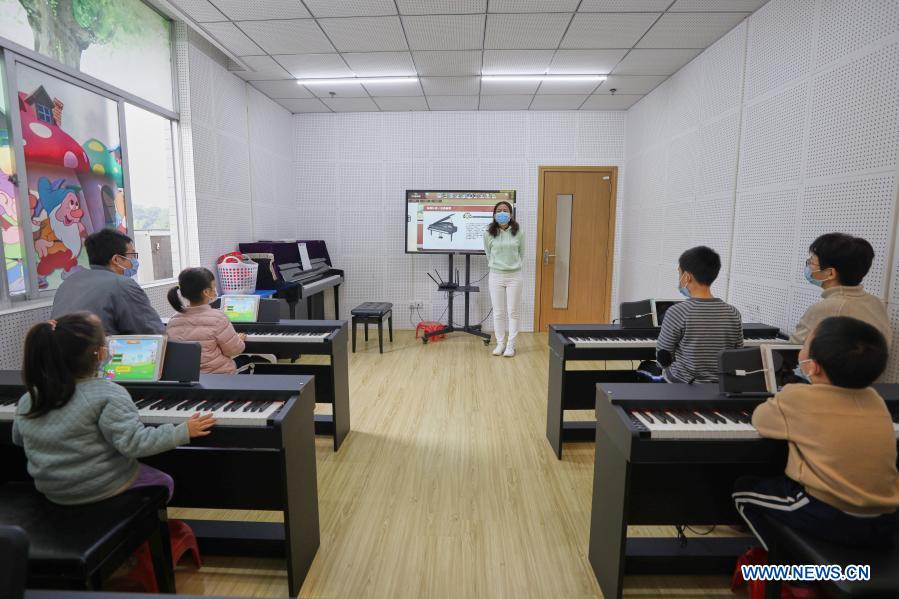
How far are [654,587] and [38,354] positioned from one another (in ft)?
7.77

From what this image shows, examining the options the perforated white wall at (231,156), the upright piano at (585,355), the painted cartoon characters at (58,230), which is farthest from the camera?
the perforated white wall at (231,156)

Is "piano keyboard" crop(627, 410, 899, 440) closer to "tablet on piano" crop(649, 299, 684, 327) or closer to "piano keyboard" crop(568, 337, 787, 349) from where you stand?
"piano keyboard" crop(568, 337, 787, 349)

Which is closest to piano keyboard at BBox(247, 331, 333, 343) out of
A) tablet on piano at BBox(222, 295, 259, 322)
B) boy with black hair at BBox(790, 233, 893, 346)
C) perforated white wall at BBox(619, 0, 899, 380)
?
tablet on piano at BBox(222, 295, 259, 322)

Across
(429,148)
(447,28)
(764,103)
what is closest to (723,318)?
(764,103)

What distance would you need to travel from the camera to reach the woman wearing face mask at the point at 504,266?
5.14m

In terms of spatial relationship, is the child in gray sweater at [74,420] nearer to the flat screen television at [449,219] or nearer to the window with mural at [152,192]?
the window with mural at [152,192]

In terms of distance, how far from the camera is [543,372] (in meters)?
4.63

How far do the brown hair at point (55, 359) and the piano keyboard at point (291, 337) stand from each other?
1450 mm

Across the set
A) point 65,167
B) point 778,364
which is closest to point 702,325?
point 778,364

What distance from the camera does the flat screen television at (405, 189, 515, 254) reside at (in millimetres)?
5758

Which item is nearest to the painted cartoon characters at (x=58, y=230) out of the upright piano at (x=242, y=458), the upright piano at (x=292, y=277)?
the upright piano at (x=242, y=458)

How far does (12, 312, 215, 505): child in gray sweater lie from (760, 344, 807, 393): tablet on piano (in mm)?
2160

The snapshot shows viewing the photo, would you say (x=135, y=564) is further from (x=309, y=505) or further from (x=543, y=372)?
(x=543, y=372)

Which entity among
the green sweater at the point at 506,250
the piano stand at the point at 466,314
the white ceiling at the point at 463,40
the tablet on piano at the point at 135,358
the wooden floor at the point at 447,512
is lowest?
the wooden floor at the point at 447,512
